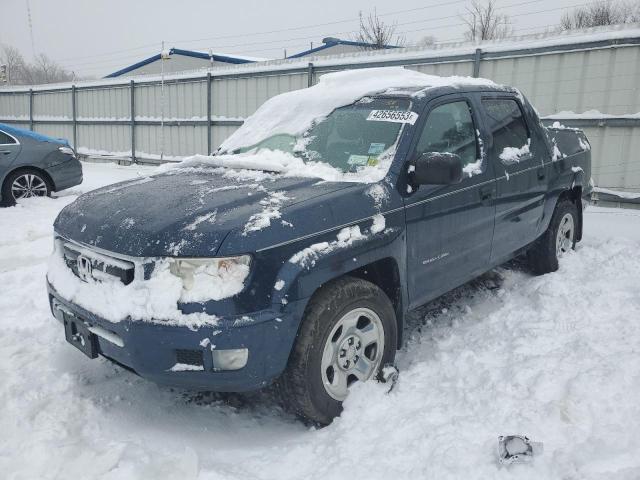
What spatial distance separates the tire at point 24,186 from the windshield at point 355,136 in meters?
6.95

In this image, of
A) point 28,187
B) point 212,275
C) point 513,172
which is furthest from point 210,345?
point 28,187

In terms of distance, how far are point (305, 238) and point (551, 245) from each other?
10.3ft

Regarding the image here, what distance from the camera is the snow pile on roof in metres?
3.73

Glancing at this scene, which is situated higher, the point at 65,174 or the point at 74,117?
the point at 74,117

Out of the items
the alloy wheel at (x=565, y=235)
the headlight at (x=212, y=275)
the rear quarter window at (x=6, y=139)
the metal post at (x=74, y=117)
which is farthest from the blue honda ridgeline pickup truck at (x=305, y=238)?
the metal post at (x=74, y=117)

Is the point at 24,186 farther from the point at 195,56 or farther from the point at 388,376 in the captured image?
the point at 195,56

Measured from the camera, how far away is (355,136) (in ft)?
11.3

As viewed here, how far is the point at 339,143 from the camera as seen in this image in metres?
3.46

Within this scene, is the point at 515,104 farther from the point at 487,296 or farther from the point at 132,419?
the point at 132,419

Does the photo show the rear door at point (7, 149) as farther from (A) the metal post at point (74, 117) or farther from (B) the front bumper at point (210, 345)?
(A) the metal post at point (74, 117)

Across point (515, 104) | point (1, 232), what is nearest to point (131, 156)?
point (1, 232)

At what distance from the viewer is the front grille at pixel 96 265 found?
258 centimetres

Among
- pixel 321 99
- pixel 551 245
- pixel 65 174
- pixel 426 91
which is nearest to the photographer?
pixel 426 91

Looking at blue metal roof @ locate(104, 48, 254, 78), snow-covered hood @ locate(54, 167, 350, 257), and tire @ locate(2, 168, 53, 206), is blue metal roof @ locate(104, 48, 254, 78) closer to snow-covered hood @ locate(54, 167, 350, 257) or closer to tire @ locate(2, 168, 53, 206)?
tire @ locate(2, 168, 53, 206)
